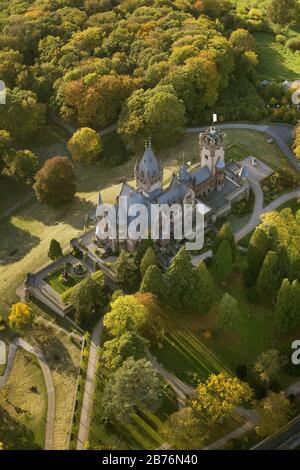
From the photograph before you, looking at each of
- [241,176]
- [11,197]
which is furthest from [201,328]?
[11,197]

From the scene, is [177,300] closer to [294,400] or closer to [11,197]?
[294,400]

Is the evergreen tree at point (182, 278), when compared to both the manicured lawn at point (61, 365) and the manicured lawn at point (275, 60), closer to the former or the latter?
the manicured lawn at point (61, 365)

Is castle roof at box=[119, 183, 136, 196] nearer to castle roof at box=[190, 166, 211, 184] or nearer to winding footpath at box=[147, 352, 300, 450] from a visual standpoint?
castle roof at box=[190, 166, 211, 184]

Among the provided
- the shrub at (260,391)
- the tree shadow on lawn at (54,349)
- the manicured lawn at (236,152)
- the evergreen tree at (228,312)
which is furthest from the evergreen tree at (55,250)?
the manicured lawn at (236,152)

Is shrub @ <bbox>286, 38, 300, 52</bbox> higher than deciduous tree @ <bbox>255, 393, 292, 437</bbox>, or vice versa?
shrub @ <bbox>286, 38, 300, 52</bbox>

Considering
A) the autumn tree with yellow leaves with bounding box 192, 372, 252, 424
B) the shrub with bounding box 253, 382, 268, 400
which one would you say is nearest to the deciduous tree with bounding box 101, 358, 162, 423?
the autumn tree with yellow leaves with bounding box 192, 372, 252, 424

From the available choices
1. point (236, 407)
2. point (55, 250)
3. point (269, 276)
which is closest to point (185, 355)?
point (236, 407)

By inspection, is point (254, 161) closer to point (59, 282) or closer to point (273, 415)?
point (59, 282)
